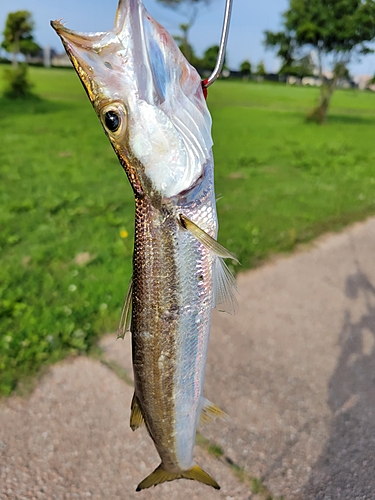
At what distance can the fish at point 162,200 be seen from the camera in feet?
4.03

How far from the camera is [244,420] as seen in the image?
292cm

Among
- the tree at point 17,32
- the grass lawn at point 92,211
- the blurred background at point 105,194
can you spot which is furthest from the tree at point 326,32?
the tree at point 17,32

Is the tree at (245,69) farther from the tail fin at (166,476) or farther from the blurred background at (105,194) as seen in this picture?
the tail fin at (166,476)

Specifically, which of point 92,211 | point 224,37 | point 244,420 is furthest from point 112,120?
point 92,211

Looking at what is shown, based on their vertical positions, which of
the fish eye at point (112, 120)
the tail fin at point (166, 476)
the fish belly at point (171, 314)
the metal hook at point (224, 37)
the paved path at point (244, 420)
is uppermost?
the metal hook at point (224, 37)

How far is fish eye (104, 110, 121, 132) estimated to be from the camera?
4.21ft

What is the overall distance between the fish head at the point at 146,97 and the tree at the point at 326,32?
18.3 metres

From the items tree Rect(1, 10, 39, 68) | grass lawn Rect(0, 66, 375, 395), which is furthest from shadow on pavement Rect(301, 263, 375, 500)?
tree Rect(1, 10, 39, 68)

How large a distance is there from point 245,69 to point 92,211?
35.6 metres

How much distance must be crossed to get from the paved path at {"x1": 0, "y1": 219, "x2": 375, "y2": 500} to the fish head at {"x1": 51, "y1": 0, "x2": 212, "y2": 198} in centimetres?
191

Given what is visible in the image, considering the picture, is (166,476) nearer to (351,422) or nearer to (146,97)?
(146,97)

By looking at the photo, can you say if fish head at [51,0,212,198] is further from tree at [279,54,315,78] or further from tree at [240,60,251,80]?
tree at [240,60,251,80]

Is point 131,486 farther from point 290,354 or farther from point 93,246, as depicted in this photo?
point 93,246

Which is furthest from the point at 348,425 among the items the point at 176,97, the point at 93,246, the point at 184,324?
the point at 93,246
